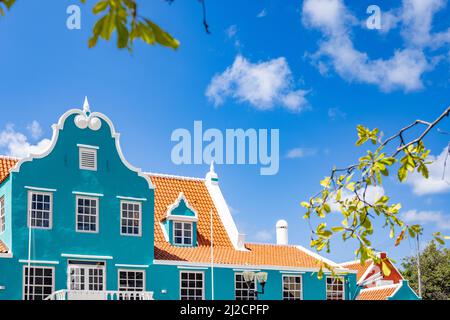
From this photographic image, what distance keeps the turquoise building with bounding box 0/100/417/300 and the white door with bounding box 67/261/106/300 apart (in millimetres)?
34

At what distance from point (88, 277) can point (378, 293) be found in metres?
13.5

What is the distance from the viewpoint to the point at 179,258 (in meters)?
27.7

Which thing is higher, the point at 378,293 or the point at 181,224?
the point at 181,224

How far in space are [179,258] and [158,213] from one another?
2417 mm

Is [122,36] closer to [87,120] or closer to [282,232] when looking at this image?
[87,120]

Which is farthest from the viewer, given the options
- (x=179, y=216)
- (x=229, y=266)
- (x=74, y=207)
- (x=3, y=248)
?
(x=179, y=216)

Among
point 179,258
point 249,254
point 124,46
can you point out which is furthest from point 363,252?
point 249,254

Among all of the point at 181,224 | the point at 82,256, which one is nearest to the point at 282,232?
the point at 181,224

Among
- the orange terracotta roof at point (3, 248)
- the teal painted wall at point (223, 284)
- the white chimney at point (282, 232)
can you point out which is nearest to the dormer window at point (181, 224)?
the teal painted wall at point (223, 284)

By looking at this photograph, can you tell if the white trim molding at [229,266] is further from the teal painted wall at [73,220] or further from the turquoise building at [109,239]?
the teal painted wall at [73,220]

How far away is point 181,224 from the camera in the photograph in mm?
28922

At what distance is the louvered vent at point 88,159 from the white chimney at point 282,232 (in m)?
9.91

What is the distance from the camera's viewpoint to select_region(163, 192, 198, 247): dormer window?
28.6 m
